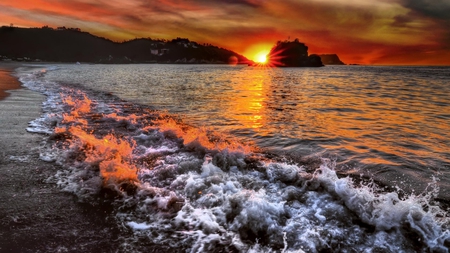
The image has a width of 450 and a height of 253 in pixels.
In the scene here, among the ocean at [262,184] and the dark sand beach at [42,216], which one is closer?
the dark sand beach at [42,216]

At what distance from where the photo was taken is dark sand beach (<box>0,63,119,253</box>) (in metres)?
4.36

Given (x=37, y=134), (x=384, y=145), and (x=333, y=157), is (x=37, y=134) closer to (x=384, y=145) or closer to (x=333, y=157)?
(x=333, y=157)

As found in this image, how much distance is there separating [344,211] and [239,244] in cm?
249

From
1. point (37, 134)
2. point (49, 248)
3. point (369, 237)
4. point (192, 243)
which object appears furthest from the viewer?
point (37, 134)

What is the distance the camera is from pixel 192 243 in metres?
4.56

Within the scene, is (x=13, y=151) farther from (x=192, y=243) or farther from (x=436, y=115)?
(x=436, y=115)

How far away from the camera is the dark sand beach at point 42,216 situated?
436 centimetres

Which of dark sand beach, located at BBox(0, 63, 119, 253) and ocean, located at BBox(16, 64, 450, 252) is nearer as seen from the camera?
dark sand beach, located at BBox(0, 63, 119, 253)

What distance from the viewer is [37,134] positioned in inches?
416

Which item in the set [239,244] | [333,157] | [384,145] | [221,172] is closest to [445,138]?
[384,145]

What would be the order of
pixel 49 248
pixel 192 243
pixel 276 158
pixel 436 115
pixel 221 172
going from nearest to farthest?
1. pixel 49 248
2. pixel 192 243
3. pixel 221 172
4. pixel 276 158
5. pixel 436 115

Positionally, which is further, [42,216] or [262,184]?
[262,184]

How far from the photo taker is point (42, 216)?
201 inches

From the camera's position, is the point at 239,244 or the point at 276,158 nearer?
the point at 239,244
